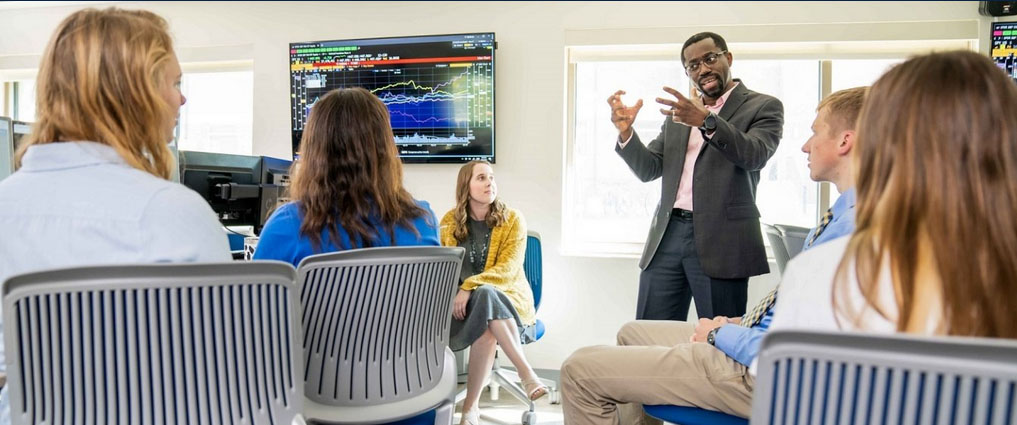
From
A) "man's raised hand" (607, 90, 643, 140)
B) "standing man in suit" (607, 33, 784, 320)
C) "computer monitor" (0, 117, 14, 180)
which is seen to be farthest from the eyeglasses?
"computer monitor" (0, 117, 14, 180)

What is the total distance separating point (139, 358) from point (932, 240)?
0.97 m

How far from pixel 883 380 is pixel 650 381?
0.82 metres

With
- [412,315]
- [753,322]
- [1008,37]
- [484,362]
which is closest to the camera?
[412,315]

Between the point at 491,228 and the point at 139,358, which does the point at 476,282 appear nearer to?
the point at 491,228

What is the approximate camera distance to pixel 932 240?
2.42ft

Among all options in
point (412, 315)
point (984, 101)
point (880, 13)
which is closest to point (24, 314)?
point (412, 315)

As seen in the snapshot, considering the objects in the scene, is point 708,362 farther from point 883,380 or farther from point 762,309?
point 883,380

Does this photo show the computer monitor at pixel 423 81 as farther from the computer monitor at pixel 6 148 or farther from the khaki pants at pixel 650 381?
the khaki pants at pixel 650 381

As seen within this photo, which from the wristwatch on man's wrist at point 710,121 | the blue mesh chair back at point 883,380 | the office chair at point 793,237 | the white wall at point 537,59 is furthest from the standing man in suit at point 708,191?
the blue mesh chair back at point 883,380

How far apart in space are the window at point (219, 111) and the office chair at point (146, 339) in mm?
3350

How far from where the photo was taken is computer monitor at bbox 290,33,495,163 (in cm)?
349

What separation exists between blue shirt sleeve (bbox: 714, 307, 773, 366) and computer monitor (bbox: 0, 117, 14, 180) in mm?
2009

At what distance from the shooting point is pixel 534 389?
8.77 ft

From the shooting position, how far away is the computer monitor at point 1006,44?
9.52ft
